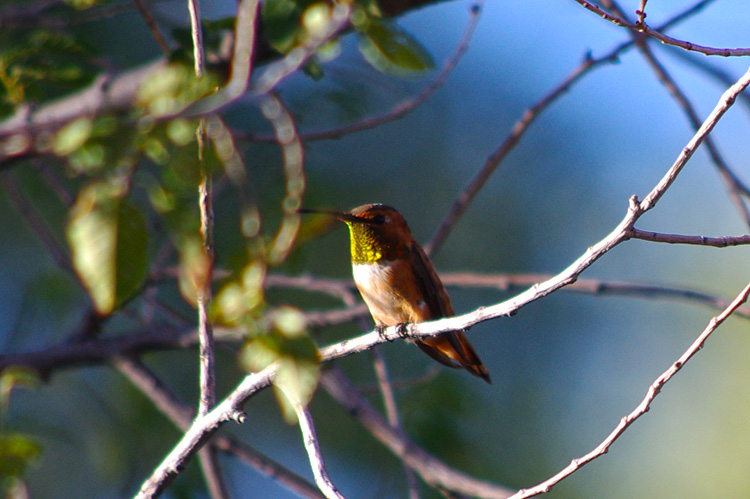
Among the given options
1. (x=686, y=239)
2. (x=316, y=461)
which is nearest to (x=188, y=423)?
(x=316, y=461)

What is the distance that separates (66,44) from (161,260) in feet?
4.60

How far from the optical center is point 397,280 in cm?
335

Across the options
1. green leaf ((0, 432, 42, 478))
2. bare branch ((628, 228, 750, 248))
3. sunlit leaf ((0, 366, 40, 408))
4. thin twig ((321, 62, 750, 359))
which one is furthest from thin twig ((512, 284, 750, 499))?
sunlit leaf ((0, 366, 40, 408))

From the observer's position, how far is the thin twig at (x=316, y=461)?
1734 mm

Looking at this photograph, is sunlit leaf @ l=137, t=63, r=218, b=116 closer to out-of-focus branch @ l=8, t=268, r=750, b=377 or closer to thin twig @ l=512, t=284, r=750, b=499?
thin twig @ l=512, t=284, r=750, b=499

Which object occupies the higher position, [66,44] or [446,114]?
[66,44]

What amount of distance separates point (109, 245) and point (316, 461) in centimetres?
94

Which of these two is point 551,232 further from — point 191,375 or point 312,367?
point 312,367

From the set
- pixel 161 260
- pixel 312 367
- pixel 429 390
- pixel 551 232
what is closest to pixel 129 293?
pixel 312 367

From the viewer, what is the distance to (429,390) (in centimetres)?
395

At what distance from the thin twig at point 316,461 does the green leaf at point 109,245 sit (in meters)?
0.73

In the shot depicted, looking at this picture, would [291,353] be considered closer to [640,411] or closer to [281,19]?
[640,411]

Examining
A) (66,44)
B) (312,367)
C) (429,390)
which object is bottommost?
(429,390)

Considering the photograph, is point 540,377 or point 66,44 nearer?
point 66,44
